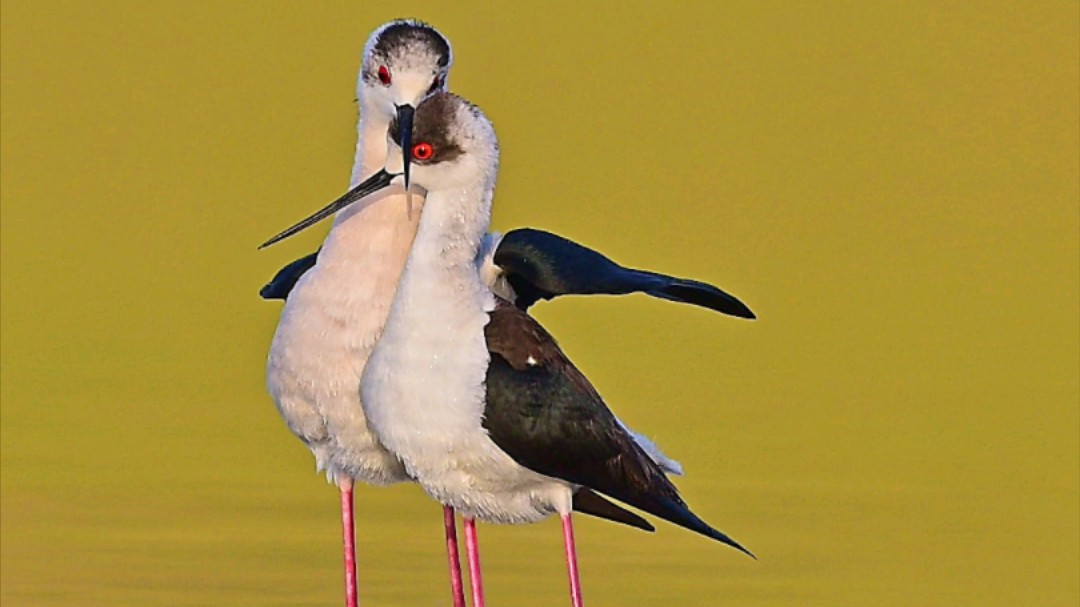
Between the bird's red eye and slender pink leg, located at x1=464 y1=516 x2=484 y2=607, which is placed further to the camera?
slender pink leg, located at x1=464 y1=516 x2=484 y2=607

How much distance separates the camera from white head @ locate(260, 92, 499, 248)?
23.7 feet

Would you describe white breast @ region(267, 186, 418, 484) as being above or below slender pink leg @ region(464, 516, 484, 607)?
above

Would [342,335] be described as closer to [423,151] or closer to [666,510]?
[423,151]

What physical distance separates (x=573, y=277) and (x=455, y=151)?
551mm

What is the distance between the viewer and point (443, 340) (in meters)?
7.10

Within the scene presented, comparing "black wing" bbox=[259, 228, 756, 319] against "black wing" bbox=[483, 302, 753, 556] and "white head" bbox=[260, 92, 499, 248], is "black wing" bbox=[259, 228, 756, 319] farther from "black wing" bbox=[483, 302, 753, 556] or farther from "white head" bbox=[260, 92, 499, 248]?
"white head" bbox=[260, 92, 499, 248]

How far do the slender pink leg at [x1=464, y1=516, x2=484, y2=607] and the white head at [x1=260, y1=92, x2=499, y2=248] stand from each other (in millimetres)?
959

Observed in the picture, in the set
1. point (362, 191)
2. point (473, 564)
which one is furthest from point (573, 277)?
point (473, 564)

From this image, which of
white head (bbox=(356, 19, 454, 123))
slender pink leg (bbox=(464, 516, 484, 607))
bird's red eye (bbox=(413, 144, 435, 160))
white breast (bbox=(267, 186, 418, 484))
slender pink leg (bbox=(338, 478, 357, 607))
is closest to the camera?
bird's red eye (bbox=(413, 144, 435, 160))

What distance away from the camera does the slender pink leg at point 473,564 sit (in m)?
7.77

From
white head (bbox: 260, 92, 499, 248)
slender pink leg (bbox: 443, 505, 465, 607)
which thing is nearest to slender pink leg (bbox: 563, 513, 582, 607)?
slender pink leg (bbox: 443, 505, 465, 607)

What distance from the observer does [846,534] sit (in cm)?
1041

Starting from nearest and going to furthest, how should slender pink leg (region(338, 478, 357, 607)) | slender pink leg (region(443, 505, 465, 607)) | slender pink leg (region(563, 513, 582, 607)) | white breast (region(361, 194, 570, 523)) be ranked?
white breast (region(361, 194, 570, 523))
slender pink leg (region(563, 513, 582, 607))
slender pink leg (region(338, 478, 357, 607))
slender pink leg (region(443, 505, 465, 607))

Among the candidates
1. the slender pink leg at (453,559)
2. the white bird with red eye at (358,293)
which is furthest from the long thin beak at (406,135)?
the slender pink leg at (453,559)
